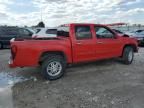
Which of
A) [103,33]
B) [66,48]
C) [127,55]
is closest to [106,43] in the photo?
[103,33]

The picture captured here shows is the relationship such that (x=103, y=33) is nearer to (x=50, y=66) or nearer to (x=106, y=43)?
(x=106, y=43)

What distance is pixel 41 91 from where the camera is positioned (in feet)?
20.1

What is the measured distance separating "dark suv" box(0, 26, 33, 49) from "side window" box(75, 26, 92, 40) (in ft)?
28.5

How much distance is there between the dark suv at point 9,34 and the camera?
52.9ft

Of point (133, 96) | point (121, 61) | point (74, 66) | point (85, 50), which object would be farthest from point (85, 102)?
point (121, 61)

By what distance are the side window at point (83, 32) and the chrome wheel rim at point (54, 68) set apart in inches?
49.8

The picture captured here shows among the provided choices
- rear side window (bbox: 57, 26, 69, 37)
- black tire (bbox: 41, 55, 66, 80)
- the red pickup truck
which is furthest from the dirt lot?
rear side window (bbox: 57, 26, 69, 37)

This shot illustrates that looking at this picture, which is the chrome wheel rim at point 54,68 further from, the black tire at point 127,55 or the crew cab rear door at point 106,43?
the black tire at point 127,55

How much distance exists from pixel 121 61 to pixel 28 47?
501 cm

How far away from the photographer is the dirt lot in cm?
521

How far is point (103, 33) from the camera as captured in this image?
881 centimetres

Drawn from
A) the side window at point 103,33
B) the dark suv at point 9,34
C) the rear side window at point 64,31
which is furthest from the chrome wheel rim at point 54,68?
the dark suv at point 9,34

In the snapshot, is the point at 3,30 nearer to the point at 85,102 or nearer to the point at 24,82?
the point at 24,82

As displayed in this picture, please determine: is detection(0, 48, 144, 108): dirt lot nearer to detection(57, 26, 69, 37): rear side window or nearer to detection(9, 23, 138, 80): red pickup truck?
detection(9, 23, 138, 80): red pickup truck
